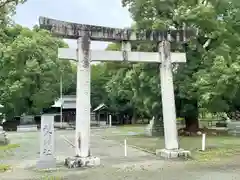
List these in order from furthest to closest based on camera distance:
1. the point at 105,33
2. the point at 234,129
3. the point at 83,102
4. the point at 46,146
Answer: the point at 234,129 → the point at 105,33 → the point at 83,102 → the point at 46,146

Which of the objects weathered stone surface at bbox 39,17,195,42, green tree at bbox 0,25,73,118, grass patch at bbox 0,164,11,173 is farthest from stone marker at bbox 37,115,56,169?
green tree at bbox 0,25,73,118

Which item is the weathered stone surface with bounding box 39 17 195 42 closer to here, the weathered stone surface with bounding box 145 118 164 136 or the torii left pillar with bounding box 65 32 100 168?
the torii left pillar with bounding box 65 32 100 168

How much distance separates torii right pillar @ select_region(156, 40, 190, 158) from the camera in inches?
487

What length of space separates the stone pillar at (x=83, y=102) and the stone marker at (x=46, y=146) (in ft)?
3.15

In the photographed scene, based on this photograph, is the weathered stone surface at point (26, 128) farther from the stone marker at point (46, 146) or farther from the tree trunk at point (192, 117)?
the stone marker at point (46, 146)

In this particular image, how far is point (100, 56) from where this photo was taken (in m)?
11.9

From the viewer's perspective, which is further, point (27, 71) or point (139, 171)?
point (27, 71)

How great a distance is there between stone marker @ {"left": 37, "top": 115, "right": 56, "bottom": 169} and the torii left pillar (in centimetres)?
65

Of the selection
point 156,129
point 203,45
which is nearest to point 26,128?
point 156,129

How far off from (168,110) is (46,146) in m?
5.07

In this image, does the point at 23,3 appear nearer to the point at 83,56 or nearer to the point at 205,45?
the point at 83,56

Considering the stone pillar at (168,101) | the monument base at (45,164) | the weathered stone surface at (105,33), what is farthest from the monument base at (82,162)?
the weathered stone surface at (105,33)

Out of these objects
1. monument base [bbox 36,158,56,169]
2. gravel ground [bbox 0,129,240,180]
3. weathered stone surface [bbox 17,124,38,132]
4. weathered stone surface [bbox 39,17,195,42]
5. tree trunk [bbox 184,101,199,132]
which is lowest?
gravel ground [bbox 0,129,240,180]

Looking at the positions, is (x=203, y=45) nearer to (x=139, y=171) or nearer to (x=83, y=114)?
(x=83, y=114)
